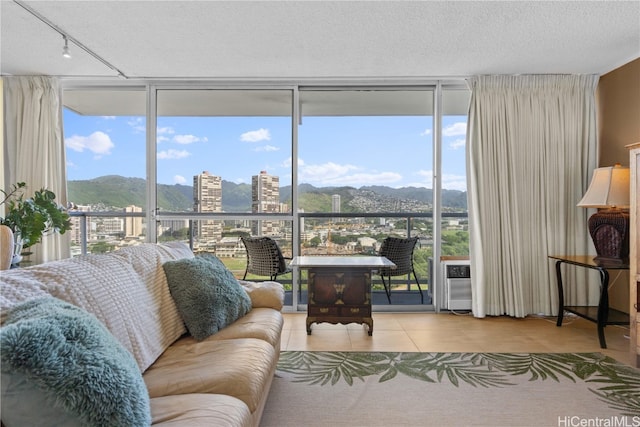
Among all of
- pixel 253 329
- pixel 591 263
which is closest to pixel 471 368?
pixel 591 263

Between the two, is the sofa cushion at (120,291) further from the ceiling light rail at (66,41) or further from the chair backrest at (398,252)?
the chair backrest at (398,252)

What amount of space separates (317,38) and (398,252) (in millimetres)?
2434

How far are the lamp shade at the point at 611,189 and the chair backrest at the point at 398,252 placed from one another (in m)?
1.77

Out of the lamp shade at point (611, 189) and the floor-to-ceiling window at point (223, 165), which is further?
the floor-to-ceiling window at point (223, 165)

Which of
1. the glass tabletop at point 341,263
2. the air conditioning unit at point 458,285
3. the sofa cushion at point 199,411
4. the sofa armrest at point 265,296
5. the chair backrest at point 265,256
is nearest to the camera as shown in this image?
the sofa cushion at point 199,411

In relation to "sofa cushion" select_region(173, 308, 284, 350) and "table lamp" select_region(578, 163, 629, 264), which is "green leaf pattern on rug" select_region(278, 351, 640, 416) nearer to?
"sofa cushion" select_region(173, 308, 284, 350)

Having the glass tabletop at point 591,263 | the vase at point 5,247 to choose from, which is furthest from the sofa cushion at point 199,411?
the glass tabletop at point 591,263

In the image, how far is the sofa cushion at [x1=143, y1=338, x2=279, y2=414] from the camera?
1.51 meters

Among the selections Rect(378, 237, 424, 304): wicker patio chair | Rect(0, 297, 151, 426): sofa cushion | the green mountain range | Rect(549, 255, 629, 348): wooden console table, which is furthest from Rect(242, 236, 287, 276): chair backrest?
Rect(0, 297, 151, 426): sofa cushion

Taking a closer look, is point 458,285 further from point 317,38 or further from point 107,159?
point 107,159

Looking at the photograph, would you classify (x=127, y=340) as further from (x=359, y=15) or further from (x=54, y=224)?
(x=359, y=15)

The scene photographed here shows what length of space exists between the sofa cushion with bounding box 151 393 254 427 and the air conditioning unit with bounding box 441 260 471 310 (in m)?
3.10

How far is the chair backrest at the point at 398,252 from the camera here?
447 centimetres

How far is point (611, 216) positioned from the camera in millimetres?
3305
